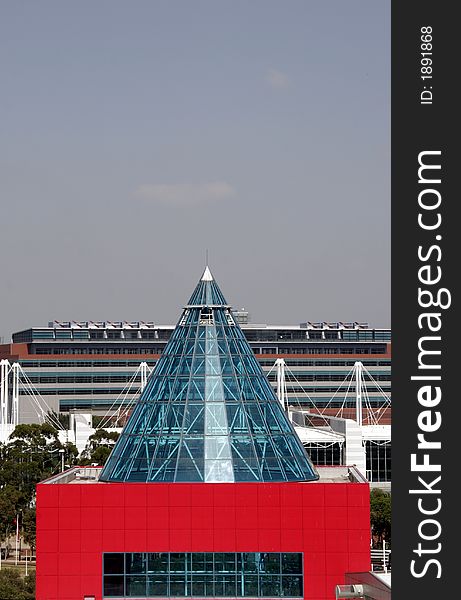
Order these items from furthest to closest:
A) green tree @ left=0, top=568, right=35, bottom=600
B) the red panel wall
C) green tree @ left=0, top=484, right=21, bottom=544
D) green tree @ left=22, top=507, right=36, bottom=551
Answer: green tree @ left=0, top=484, right=21, bottom=544
green tree @ left=22, top=507, right=36, bottom=551
green tree @ left=0, top=568, right=35, bottom=600
the red panel wall

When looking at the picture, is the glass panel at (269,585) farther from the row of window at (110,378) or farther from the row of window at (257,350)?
the row of window at (257,350)

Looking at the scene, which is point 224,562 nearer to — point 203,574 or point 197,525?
point 203,574

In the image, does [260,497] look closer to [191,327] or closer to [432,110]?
[191,327]

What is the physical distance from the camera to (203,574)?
41.1 m

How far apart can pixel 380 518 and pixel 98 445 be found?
26.0 metres

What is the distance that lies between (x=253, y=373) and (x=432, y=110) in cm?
2163

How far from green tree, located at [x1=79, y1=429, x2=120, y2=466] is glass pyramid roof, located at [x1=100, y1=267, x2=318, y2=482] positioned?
112 ft

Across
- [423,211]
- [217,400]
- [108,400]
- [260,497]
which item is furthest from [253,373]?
[108,400]

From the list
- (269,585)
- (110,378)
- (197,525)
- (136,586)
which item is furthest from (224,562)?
(110,378)

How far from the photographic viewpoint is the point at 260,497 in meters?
41.1

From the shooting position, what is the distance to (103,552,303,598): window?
4100 cm

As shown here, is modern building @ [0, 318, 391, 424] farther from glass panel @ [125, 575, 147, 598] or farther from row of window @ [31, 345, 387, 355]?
glass panel @ [125, 575, 147, 598]

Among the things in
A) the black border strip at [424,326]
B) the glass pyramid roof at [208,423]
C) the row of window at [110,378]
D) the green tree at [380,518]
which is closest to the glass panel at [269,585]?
the glass pyramid roof at [208,423]

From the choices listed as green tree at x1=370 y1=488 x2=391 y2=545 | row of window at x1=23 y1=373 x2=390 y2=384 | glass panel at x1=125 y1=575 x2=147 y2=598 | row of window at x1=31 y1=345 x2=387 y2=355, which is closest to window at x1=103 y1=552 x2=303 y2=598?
glass panel at x1=125 y1=575 x2=147 y2=598
